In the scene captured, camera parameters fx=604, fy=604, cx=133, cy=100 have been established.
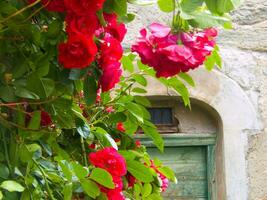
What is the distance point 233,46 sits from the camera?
3031 millimetres

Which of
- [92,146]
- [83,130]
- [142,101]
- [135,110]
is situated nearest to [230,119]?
[142,101]

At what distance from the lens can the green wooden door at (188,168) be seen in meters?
3.07

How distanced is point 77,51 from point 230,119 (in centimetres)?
201

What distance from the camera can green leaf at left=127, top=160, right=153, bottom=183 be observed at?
134 centimetres

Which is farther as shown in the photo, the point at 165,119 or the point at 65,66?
the point at 165,119

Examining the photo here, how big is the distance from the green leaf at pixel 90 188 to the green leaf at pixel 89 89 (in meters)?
0.17

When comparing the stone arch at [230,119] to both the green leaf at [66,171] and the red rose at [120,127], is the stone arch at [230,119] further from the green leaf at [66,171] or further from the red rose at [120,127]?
the green leaf at [66,171]

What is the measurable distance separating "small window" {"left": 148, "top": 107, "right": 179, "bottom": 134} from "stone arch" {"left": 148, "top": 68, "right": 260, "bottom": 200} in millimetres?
122

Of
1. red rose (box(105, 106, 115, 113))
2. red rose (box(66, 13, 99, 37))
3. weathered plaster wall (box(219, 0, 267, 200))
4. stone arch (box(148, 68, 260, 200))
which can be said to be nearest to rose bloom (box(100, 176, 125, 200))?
red rose (box(66, 13, 99, 37))

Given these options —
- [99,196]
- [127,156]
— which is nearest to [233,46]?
[127,156]

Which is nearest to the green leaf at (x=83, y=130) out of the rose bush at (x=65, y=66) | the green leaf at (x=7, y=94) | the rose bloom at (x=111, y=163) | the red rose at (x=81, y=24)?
the rose bush at (x=65, y=66)

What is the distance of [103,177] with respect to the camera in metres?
1.14

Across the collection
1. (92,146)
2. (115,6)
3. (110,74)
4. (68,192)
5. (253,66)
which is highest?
(253,66)

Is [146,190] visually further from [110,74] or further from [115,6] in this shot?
[115,6]
